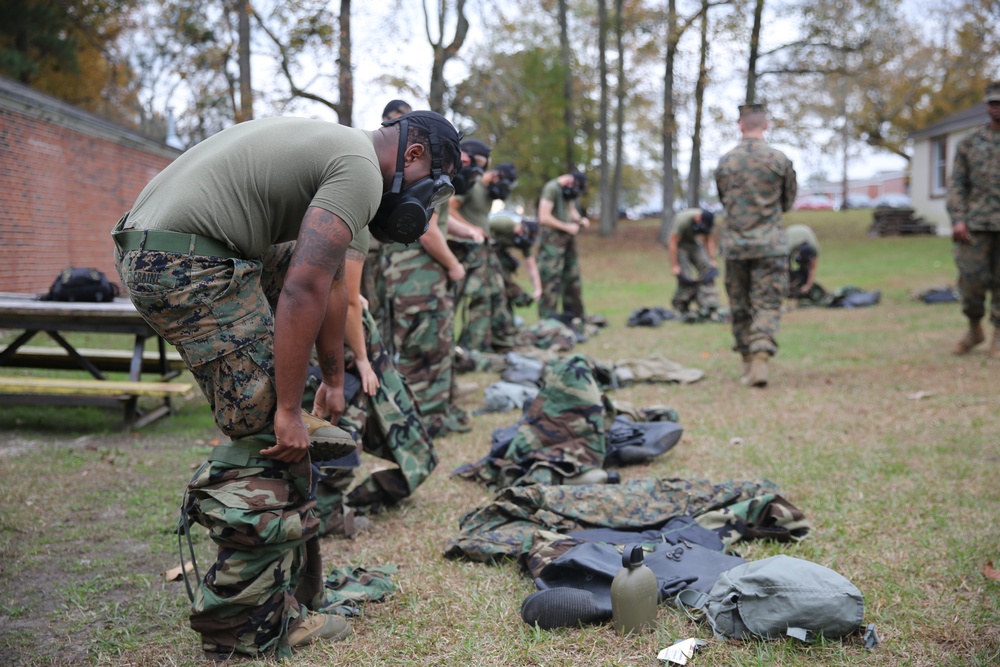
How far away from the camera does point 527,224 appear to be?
434 inches

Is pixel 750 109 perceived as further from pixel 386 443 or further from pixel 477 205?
pixel 386 443

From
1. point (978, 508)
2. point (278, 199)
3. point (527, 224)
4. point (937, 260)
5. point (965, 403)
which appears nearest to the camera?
point (278, 199)

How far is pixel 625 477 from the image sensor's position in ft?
16.1

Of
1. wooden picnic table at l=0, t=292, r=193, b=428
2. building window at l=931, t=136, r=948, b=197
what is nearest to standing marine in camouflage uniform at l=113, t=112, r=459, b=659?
wooden picnic table at l=0, t=292, r=193, b=428

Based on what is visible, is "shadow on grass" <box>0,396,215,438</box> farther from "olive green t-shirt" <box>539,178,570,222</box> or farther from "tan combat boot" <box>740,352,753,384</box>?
"olive green t-shirt" <box>539,178,570,222</box>

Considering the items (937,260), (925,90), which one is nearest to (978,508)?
(937,260)

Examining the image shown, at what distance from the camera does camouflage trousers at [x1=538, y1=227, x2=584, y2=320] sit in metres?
11.4

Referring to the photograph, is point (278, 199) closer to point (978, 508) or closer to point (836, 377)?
point (978, 508)

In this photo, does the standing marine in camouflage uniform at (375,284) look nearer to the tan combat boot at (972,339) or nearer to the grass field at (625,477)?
the grass field at (625,477)

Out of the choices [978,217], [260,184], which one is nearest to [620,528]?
[260,184]

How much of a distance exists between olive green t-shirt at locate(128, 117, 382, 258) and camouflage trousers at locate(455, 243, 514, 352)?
6443mm

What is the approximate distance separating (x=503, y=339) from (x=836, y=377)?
13.2 ft

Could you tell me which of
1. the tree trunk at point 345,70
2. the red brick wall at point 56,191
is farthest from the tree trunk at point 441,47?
the red brick wall at point 56,191

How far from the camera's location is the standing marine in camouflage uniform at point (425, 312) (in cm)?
569
